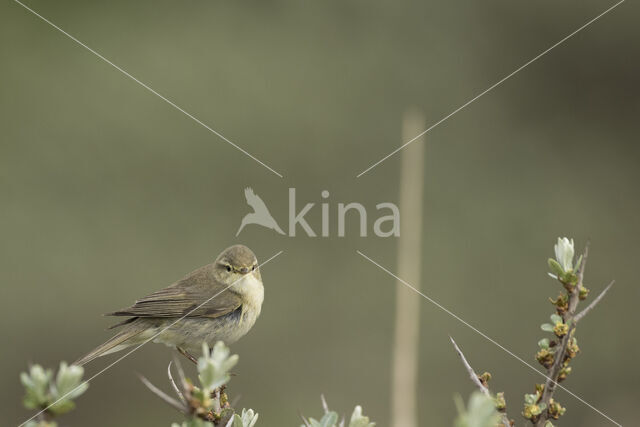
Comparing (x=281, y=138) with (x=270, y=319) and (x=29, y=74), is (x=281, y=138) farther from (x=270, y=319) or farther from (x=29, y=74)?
(x=29, y=74)

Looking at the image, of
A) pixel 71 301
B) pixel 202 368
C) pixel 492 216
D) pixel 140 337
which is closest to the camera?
pixel 202 368

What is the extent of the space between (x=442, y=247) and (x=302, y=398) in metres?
2.57

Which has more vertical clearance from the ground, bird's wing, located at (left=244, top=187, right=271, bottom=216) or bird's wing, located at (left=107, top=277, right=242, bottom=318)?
bird's wing, located at (left=244, top=187, right=271, bottom=216)

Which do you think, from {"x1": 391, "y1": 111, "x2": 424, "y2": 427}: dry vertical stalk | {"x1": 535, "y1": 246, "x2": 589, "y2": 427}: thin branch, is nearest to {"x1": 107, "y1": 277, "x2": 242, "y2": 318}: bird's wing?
{"x1": 391, "y1": 111, "x2": 424, "y2": 427}: dry vertical stalk

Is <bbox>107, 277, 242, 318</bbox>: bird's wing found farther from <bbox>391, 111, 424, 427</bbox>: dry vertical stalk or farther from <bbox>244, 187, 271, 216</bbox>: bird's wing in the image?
<bbox>244, 187, 271, 216</bbox>: bird's wing

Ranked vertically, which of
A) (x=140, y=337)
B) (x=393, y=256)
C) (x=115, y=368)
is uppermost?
(x=393, y=256)

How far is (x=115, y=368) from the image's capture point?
892cm

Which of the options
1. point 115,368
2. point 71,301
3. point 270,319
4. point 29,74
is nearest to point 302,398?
point 270,319

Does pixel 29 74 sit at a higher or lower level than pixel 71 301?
higher

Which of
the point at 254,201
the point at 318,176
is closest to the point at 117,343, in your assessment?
the point at 254,201

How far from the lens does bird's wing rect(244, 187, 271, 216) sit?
31.4 ft

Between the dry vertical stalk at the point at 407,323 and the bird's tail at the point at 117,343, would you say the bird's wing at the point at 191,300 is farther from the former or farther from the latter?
the dry vertical stalk at the point at 407,323

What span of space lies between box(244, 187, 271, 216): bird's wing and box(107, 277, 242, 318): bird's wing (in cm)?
445

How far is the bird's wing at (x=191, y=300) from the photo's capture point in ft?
15.5
